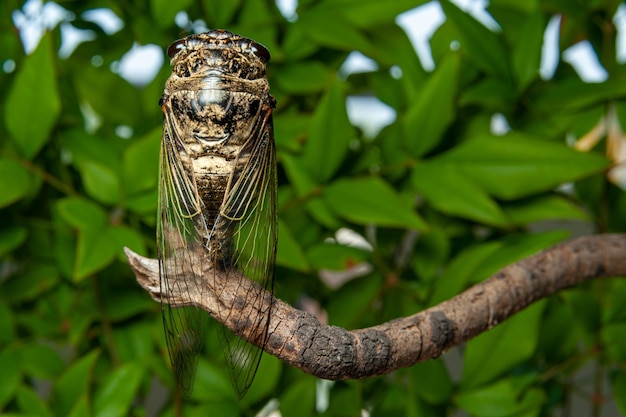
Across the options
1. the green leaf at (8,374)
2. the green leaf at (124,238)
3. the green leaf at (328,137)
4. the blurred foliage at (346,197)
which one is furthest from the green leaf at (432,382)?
the green leaf at (8,374)

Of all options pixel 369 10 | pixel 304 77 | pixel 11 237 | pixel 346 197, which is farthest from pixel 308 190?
pixel 11 237

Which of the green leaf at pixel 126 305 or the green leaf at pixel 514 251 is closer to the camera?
the green leaf at pixel 514 251

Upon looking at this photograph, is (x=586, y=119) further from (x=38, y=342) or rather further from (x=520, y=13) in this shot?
(x=38, y=342)

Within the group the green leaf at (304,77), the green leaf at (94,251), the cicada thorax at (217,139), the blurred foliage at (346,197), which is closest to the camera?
the cicada thorax at (217,139)

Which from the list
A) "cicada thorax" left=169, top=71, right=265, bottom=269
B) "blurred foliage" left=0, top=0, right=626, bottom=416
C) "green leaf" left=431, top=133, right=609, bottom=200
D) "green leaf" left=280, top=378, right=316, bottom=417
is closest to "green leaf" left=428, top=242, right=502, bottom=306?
"blurred foliage" left=0, top=0, right=626, bottom=416

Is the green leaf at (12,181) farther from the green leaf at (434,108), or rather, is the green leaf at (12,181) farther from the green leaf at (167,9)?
the green leaf at (434,108)

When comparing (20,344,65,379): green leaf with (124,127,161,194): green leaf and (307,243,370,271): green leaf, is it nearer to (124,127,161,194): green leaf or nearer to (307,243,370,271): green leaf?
(124,127,161,194): green leaf

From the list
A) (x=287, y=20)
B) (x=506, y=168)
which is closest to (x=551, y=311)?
(x=506, y=168)
